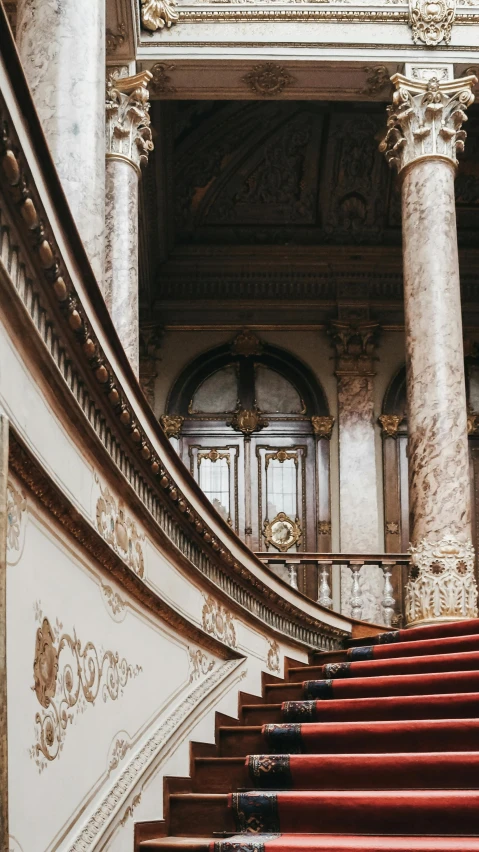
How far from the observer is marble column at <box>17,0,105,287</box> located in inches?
185

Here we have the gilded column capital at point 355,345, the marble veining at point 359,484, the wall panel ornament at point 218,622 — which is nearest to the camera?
the wall panel ornament at point 218,622

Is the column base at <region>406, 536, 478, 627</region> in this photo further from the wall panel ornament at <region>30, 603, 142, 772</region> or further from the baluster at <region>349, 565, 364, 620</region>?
the wall panel ornament at <region>30, 603, 142, 772</region>

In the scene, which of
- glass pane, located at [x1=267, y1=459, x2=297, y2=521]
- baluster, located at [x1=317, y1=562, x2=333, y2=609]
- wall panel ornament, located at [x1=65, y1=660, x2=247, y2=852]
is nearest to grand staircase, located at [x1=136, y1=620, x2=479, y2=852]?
wall panel ornament, located at [x1=65, y1=660, x2=247, y2=852]

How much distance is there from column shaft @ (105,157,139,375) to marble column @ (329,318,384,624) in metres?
4.65

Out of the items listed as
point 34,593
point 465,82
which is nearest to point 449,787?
point 34,593

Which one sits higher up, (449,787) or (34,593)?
(34,593)

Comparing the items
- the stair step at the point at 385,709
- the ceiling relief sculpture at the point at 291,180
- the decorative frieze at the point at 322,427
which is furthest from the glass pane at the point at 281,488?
the stair step at the point at 385,709

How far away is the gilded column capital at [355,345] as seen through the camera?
40.5 ft

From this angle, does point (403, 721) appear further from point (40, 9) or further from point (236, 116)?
point (236, 116)

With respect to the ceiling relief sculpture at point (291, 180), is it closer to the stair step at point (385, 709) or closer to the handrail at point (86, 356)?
the handrail at point (86, 356)

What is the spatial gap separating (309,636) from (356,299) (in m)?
6.83

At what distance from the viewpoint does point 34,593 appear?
7.54 ft

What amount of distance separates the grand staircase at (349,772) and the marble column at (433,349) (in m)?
2.26

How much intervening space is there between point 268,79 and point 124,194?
196 cm
